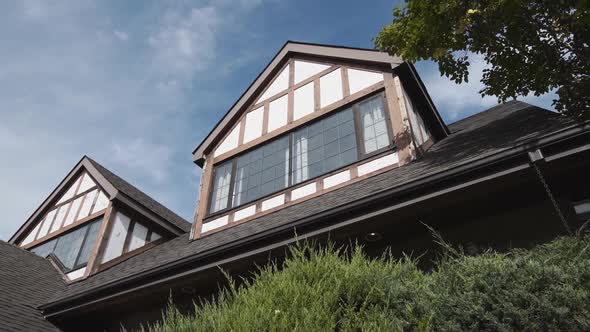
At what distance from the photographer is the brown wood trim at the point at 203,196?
386 inches

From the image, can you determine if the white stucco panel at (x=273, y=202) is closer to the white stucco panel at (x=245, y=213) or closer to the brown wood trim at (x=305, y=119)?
the white stucco panel at (x=245, y=213)

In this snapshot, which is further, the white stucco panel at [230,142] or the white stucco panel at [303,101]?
the white stucco panel at [230,142]

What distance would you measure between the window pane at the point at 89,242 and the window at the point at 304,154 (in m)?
4.32

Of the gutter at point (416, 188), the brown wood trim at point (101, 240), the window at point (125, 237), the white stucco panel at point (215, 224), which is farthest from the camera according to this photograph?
the window at point (125, 237)

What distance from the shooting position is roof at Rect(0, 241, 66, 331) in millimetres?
8633

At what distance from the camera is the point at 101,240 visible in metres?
11.4

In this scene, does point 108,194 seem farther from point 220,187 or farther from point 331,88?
point 331,88

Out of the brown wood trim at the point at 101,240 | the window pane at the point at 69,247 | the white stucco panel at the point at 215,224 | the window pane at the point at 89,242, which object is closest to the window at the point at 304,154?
the white stucco panel at the point at 215,224

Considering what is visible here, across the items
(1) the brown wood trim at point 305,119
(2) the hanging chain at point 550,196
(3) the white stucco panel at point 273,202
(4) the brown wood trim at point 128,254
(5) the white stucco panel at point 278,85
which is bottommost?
(2) the hanging chain at point 550,196

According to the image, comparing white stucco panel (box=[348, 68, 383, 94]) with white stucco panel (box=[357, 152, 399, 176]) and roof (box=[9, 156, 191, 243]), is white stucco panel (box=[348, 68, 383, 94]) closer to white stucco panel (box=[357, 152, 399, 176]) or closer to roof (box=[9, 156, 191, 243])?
white stucco panel (box=[357, 152, 399, 176])

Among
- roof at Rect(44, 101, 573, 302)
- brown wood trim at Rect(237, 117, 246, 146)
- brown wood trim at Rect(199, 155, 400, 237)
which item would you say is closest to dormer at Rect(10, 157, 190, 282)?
brown wood trim at Rect(199, 155, 400, 237)

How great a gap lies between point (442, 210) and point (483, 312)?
2.12m

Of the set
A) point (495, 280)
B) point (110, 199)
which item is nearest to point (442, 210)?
point (495, 280)

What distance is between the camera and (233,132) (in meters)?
11.0
